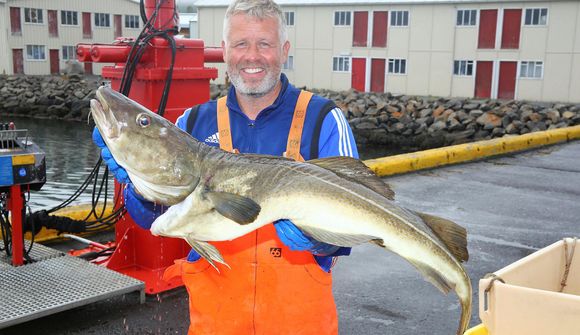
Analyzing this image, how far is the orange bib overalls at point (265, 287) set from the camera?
3.10 m

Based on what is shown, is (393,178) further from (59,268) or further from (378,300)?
(59,268)

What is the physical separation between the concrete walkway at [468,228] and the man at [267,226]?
2173 mm

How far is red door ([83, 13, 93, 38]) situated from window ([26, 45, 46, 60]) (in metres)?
4.09

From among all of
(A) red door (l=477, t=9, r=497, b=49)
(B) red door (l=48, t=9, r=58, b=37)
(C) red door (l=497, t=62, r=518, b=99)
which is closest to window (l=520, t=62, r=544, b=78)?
(C) red door (l=497, t=62, r=518, b=99)

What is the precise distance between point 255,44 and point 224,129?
0.45 meters

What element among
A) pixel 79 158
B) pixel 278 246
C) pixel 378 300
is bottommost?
pixel 79 158

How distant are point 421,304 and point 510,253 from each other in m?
1.90

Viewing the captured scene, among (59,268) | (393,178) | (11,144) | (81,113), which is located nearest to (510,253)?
(393,178)

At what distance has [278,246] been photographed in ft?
10.2

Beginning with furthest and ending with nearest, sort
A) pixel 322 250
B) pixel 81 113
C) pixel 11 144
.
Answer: pixel 81 113
pixel 11 144
pixel 322 250

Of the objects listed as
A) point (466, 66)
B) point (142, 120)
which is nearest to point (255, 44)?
point (142, 120)

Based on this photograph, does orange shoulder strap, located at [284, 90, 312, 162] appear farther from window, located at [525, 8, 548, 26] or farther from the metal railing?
window, located at [525, 8, 548, 26]

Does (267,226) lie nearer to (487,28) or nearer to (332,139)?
(332,139)

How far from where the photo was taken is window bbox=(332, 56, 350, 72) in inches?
1615
